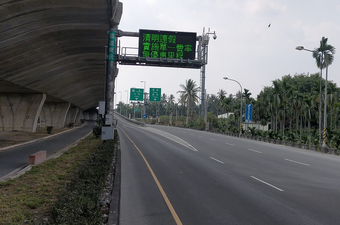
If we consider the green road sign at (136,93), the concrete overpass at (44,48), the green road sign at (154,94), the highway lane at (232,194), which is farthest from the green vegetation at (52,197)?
the green road sign at (136,93)

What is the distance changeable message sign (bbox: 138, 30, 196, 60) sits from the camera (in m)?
23.0

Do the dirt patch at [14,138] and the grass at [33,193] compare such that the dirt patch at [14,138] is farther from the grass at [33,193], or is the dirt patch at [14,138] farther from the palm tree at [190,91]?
the palm tree at [190,91]

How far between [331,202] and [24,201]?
320 inches

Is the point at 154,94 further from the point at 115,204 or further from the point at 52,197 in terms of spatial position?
the point at 115,204

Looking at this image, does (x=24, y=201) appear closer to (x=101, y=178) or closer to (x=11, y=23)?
(x=101, y=178)

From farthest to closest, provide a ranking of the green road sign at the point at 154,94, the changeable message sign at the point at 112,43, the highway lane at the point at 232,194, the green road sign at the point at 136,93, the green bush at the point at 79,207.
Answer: the green road sign at the point at 136,93 < the green road sign at the point at 154,94 < the changeable message sign at the point at 112,43 < the highway lane at the point at 232,194 < the green bush at the point at 79,207

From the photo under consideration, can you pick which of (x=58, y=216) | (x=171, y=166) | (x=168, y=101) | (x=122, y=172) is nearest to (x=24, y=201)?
(x=58, y=216)

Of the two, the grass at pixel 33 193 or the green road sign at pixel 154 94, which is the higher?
the green road sign at pixel 154 94

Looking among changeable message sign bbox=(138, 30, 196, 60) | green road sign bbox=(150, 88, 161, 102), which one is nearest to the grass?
changeable message sign bbox=(138, 30, 196, 60)

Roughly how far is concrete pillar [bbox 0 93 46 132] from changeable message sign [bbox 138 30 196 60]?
53.3 ft

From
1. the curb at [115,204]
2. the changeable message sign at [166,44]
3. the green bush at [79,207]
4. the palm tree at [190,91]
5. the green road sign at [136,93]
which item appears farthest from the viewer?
the palm tree at [190,91]

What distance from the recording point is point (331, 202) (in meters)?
8.20

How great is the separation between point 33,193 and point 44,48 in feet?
44.9

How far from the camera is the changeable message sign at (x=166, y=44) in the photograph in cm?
2297
